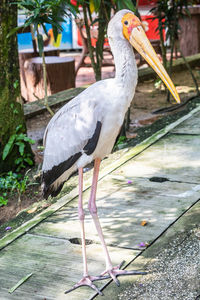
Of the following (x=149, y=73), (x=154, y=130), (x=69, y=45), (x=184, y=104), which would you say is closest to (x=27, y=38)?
(x=69, y=45)

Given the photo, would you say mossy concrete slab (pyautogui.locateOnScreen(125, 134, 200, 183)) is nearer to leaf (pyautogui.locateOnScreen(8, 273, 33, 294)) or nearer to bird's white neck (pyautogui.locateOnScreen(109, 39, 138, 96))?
bird's white neck (pyautogui.locateOnScreen(109, 39, 138, 96))

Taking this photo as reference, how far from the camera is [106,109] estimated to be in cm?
348

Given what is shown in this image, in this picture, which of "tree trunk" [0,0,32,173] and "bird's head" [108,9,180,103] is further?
"tree trunk" [0,0,32,173]

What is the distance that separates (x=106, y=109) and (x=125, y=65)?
32cm

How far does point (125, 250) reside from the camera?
399cm

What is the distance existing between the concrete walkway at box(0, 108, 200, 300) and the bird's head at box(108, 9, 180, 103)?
3.82 feet

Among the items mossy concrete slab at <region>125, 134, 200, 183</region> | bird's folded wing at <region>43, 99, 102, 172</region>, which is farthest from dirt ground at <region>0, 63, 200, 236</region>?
bird's folded wing at <region>43, 99, 102, 172</region>

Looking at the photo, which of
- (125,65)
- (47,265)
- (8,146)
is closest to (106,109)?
(125,65)

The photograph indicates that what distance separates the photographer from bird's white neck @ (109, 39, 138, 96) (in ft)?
11.4

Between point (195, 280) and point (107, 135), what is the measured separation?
1106 mm

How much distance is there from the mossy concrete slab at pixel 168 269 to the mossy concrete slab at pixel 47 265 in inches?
6.0

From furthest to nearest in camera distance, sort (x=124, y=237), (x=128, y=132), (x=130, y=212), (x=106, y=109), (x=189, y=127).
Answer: (x=128, y=132) → (x=189, y=127) → (x=130, y=212) → (x=124, y=237) → (x=106, y=109)

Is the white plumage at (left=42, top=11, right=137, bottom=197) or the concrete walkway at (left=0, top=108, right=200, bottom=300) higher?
the white plumage at (left=42, top=11, right=137, bottom=197)

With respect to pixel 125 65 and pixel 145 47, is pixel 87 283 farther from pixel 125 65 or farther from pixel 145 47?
pixel 145 47
